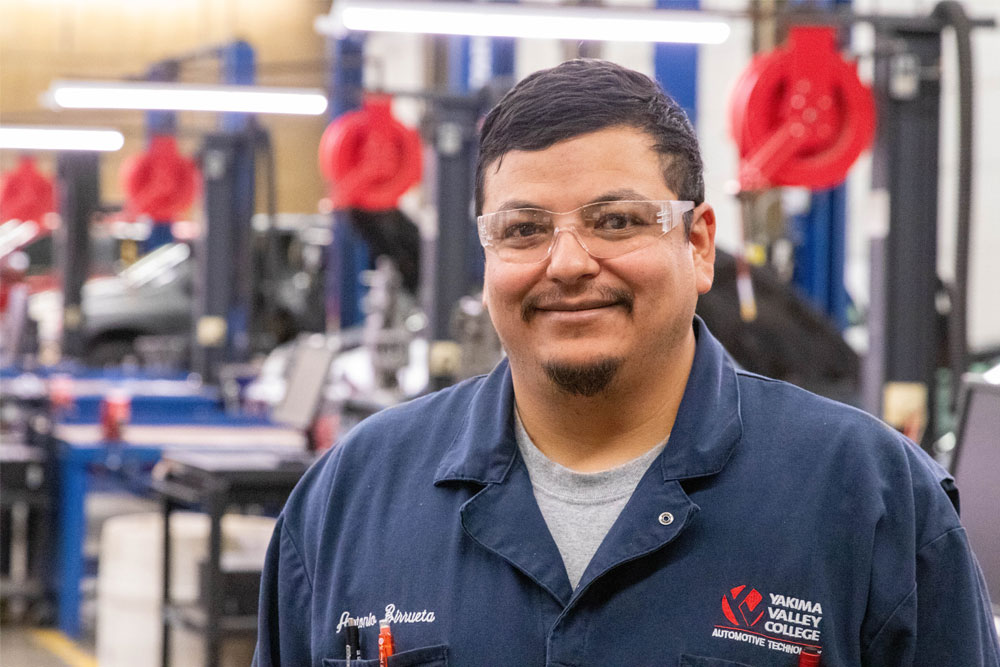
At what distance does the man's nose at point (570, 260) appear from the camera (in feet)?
4.87

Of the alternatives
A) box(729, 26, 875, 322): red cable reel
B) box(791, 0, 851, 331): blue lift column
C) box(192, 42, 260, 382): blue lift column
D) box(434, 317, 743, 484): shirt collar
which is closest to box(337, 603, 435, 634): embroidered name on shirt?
box(434, 317, 743, 484): shirt collar

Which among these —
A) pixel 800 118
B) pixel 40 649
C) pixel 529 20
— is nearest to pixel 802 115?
pixel 800 118

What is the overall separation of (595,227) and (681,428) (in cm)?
26

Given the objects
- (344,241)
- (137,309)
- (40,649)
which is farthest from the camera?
(137,309)

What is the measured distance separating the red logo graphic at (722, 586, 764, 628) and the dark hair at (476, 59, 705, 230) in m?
0.47

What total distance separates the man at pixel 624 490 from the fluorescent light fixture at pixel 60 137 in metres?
7.99

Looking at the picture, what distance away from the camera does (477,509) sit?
5.18 feet

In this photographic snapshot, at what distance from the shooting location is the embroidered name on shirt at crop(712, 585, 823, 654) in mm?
1438

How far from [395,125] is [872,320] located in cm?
381

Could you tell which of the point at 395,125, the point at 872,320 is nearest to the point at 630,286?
the point at 872,320

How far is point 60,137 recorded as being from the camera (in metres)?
9.23

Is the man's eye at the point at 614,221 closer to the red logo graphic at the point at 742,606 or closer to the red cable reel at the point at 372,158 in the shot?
the red logo graphic at the point at 742,606

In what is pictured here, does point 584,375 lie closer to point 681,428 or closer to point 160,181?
point 681,428

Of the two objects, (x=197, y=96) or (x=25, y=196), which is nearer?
(x=197, y=96)
